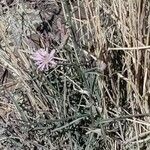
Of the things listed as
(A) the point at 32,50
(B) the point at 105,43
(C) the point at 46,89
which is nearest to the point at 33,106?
(C) the point at 46,89

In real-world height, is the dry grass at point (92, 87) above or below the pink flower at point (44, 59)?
below

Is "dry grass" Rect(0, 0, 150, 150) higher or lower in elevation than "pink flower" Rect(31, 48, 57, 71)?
lower

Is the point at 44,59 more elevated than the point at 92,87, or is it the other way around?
the point at 44,59

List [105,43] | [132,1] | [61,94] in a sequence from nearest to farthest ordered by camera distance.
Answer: [132,1] < [105,43] < [61,94]

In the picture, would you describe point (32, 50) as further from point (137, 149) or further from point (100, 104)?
point (137, 149)
